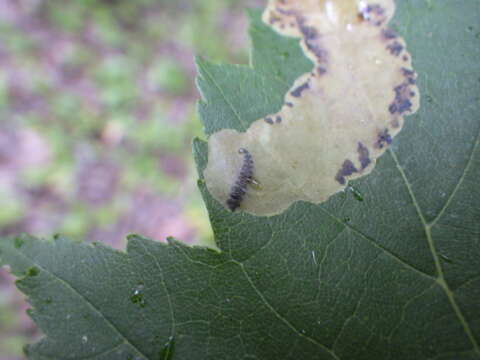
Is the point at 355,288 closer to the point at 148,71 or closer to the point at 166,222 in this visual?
the point at 166,222

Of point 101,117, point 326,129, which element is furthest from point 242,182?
point 101,117

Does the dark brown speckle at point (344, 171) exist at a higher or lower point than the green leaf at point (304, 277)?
higher

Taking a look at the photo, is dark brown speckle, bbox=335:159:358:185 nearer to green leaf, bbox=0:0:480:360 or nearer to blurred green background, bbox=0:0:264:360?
green leaf, bbox=0:0:480:360

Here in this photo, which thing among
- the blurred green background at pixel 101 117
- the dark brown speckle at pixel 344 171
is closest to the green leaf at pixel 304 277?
the dark brown speckle at pixel 344 171

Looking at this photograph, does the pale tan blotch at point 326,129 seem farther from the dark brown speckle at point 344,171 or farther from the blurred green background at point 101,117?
the blurred green background at point 101,117

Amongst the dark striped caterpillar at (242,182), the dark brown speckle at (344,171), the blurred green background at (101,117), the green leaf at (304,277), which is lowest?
the green leaf at (304,277)

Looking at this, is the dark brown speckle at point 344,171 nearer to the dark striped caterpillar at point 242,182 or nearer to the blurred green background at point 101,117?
the dark striped caterpillar at point 242,182

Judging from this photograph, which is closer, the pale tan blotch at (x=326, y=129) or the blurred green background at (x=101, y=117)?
the pale tan blotch at (x=326, y=129)
